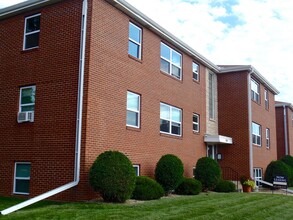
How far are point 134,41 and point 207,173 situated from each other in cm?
691

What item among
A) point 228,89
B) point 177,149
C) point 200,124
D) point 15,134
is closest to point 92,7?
point 15,134

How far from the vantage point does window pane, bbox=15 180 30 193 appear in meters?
13.4

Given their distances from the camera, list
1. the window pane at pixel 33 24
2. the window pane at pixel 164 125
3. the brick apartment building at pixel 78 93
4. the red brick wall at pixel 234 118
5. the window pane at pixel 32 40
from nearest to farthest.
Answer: the brick apartment building at pixel 78 93 < the window pane at pixel 32 40 < the window pane at pixel 33 24 < the window pane at pixel 164 125 < the red brick wall at pixel 234 118

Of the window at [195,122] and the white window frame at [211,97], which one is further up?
the white window frame at [211,97]

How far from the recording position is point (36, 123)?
536 inches

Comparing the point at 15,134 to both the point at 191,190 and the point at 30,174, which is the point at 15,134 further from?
the point at 191,190

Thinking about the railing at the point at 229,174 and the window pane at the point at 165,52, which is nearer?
the window pane at the point at 165,52

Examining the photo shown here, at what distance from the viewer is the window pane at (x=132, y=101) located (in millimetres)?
15047

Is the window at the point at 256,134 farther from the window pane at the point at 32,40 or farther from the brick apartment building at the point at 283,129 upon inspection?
the window pane at the point at 32,40

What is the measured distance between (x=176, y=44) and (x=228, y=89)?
666cm

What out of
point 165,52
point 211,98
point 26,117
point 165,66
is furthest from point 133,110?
point 211,98

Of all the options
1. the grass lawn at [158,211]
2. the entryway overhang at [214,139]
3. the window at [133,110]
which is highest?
the window at [133,110]

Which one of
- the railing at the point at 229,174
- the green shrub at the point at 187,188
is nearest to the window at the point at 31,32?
the green shrub at the point at 187,188

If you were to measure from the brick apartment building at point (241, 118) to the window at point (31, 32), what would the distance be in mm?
12785
